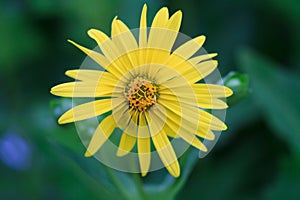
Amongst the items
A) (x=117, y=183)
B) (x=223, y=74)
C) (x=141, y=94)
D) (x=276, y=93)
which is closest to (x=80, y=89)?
(x=141, y=94)

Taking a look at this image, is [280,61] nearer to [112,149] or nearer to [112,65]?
[112,149]

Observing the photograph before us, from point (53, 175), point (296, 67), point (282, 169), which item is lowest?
point (282, 169)

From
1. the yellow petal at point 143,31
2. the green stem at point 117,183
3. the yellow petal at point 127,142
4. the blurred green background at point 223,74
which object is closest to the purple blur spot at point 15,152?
the blurred green background at point 223,74

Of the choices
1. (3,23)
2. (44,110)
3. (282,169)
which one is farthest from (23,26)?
(282,169)

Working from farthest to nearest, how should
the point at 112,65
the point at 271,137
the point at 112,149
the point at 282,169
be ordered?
the point at 271,137, the point at 282,169, the point at 112,149, the point at 112,65

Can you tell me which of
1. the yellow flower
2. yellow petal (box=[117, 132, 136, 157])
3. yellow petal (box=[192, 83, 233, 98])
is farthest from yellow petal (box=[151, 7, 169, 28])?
yellow petal (box=[117, 132, 136, 157])
